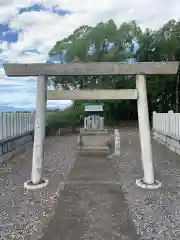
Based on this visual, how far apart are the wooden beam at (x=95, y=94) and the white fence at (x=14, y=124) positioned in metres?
3.59

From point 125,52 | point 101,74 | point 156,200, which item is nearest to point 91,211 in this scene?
point 156,200

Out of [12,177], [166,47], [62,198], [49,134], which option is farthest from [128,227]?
[166,47]

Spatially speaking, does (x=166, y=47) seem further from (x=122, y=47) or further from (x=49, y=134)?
(x=49, y=134)

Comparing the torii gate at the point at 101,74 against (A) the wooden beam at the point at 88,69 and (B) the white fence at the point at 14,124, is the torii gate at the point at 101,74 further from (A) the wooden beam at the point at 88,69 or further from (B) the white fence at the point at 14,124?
(B) the white fence at the point at 14,124

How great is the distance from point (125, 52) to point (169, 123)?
1598cm

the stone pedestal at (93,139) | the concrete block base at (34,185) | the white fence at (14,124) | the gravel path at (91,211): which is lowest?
the gravel path at (91,211)

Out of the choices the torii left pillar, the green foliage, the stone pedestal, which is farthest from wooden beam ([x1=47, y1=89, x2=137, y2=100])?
the green foliage

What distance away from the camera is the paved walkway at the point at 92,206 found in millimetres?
4215

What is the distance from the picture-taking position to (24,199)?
19.0ft

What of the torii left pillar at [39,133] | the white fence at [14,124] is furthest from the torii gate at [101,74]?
the white fence at [14,124]

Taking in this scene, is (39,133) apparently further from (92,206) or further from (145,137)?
(145,137)

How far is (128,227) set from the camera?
172 inches

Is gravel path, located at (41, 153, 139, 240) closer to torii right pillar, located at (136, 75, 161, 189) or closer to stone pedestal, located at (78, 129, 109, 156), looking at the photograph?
torii right pillar, located at (136, 75, 161, 189)

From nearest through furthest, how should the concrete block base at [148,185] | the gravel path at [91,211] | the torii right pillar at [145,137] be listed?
the gravel path at [91,211]
the concrete block base at [148,185]
the torii right pillar at [145,137]
